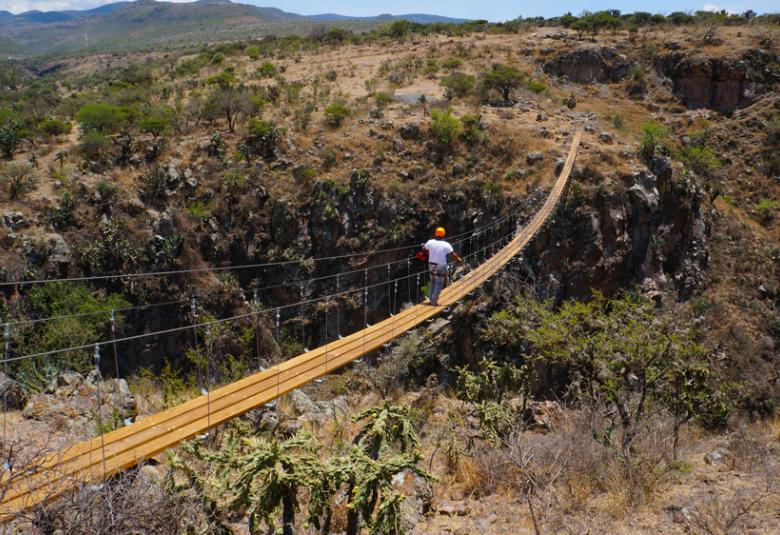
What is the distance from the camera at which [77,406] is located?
17.6 feet

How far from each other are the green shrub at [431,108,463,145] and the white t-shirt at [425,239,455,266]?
9.11m

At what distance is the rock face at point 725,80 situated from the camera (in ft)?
77.5

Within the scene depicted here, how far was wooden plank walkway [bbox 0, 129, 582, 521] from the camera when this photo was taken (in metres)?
2.87

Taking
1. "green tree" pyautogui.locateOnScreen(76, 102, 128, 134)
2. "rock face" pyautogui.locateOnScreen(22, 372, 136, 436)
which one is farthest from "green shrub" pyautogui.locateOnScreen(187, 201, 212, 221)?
"rock face" pyautogui.locateOnScreen(22, 372, 136, 436)

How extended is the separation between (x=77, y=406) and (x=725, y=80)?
28264 mm

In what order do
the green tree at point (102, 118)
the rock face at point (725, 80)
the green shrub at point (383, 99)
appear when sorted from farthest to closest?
1. the rock face at point (725, 80)
2. the green shrub at point (383, 99)
3. the green tree at point (102, 118)

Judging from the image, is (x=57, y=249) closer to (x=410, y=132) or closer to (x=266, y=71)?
(x=410, y=132)

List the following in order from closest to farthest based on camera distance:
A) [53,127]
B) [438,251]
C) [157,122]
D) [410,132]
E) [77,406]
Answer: [77,406] → [438,251] → [157,122] → [53,127] → [410,132]

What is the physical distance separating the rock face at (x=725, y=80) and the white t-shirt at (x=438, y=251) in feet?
74.5

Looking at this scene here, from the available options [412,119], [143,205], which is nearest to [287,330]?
[143,205]

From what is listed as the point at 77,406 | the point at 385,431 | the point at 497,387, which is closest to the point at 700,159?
the point at 497,387

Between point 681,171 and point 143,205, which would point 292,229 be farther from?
point 681,171

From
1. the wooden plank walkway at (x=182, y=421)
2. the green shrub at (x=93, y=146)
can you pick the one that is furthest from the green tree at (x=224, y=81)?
the wooden plank walkway at (x=182, y=421)

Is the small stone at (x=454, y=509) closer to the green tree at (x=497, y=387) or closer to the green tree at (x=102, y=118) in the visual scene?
the green tree at (x=497, y=387)
